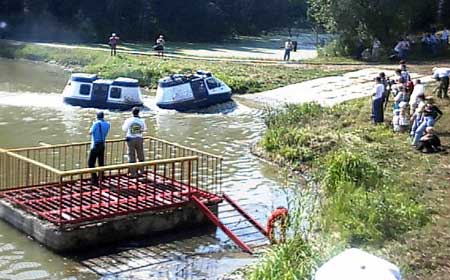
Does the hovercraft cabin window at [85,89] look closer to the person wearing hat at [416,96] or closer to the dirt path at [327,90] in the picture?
the dirt path at [327,90]

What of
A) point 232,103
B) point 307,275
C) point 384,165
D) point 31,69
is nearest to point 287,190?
point 384,165

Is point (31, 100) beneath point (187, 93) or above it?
beneath

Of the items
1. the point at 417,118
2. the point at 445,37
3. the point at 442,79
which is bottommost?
the point at 417,118

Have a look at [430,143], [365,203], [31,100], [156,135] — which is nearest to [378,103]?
[430,143]

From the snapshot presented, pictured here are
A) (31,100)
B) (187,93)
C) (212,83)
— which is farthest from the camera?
(31,100)

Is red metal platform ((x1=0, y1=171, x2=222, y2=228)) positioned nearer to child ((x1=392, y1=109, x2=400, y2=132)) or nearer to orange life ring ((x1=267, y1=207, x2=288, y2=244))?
orange life ring ((x1=267, y1=207, x2=288, y2=244))

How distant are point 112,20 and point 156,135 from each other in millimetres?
39551

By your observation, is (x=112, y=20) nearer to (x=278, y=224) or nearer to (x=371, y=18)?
(x=371, y=18)

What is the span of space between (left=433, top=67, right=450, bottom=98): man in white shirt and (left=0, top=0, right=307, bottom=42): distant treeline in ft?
133

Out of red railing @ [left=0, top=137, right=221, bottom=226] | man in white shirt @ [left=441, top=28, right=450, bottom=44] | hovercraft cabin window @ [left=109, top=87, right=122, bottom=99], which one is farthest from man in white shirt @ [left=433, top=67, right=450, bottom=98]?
man in white shirt @ [left=441, top=28, right=450, bottom=44]

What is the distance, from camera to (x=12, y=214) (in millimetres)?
16672

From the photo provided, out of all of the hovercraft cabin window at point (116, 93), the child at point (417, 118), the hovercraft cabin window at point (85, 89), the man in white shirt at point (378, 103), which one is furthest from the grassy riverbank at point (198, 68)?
the child at point (417, 118)

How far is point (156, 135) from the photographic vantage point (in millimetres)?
29281

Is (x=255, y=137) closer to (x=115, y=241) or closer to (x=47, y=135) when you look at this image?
(x=47, y=135)
